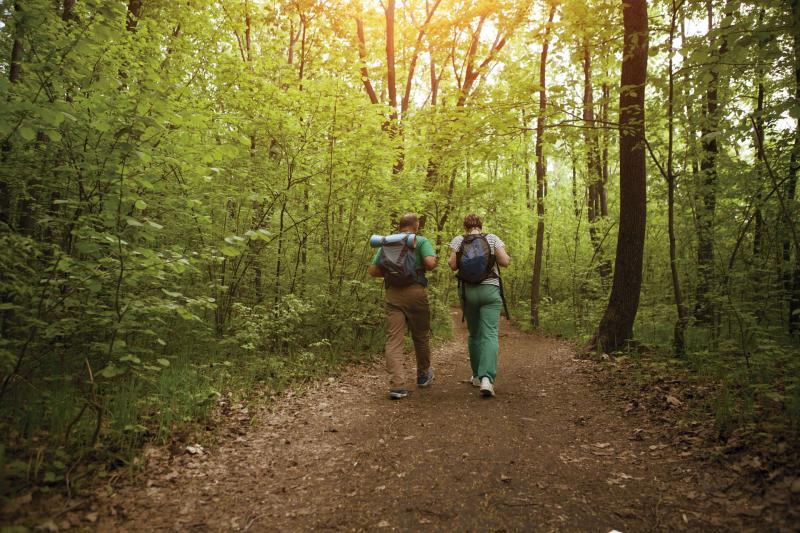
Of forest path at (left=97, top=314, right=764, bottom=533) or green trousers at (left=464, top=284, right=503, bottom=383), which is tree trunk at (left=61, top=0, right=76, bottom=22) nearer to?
forest path at (left=97, top=314, right=764, bottom=533)

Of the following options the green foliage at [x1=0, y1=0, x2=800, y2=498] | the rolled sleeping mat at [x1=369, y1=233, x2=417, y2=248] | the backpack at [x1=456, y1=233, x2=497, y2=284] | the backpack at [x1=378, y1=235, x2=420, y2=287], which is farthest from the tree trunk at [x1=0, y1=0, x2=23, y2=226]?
the backpack at [x1=456, y1=233, x2=497, y2=284]

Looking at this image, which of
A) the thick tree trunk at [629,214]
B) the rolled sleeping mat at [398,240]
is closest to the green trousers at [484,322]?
the rolled sleeping mat at [398,240]

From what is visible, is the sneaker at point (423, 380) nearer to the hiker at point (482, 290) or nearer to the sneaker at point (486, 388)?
the hiker at point (482, 290)

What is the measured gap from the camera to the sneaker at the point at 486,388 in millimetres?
5496

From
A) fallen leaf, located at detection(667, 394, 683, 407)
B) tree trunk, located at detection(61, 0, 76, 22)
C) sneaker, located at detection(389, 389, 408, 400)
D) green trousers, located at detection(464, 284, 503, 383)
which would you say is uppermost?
tree trunk, located at detection(61, 0, 76, 22)

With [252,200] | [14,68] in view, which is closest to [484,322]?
[252,200]

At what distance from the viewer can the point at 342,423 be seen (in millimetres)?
4754

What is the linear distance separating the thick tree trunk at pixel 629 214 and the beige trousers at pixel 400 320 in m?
3.69

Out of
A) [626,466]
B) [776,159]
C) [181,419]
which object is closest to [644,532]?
[626,466]

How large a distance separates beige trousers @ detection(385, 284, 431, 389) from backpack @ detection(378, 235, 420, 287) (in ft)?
0.58

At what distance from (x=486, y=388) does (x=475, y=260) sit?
1.76 meters

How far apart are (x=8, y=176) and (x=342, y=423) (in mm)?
4898

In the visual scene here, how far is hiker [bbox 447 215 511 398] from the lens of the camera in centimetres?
561

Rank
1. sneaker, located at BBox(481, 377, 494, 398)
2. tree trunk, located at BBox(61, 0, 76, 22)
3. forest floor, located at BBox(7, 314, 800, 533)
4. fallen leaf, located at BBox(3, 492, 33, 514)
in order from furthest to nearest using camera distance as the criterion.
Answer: sneaker, located at BBox(481, 377, 494, 398)
tree trunk, located at BBox(61, 0, 76, 22)
forest floor, located at BBox(7, 314, 800, 533)
fallen leaf, located at BBox(3, 492, 33, 514)
